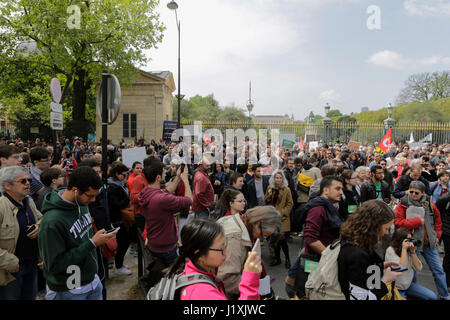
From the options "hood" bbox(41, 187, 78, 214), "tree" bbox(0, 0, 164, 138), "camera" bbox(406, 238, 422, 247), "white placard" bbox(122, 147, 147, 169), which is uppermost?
"tree" bbox(0, 0, 164, 138)

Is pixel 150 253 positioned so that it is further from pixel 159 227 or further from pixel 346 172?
pixel 346 172

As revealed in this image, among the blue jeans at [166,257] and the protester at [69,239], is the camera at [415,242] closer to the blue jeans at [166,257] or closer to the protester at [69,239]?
the blue jeans at [166,257]

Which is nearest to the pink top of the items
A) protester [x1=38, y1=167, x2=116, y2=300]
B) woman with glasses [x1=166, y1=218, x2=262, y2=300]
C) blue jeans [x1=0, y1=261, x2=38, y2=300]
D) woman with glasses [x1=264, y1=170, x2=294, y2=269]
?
woman with glasses [x1=166, y1=218, x2=262, y2=300]

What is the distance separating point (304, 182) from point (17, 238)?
546 centimetres

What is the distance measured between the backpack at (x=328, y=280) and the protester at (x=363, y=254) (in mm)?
35

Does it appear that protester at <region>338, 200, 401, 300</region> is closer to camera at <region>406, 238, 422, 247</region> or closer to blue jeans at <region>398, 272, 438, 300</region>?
camera at <region>406, 238, 422, 247</region>

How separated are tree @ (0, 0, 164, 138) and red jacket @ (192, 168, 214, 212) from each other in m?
14.5

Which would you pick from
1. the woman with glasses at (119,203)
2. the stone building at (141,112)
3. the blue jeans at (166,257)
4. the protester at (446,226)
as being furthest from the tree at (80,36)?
the protester at (446,226)

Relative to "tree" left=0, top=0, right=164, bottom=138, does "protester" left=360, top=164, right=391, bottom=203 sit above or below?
→ below

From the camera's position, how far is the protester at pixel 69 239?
7.75 feet

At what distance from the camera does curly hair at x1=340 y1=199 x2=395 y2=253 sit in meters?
2.34

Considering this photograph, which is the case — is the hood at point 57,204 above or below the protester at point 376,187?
above

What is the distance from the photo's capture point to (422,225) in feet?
14.2
